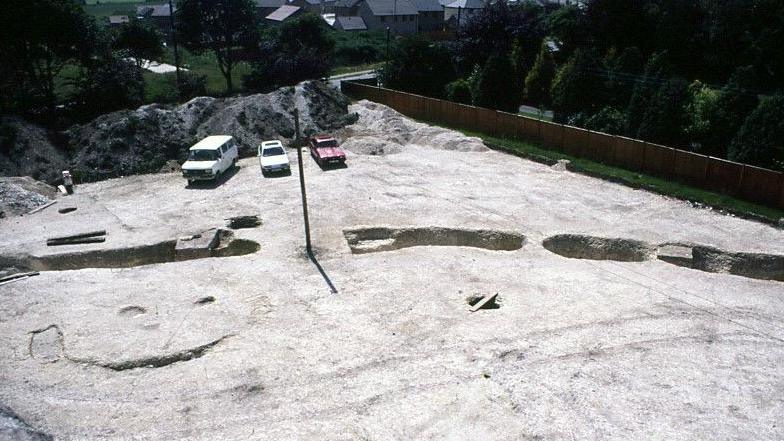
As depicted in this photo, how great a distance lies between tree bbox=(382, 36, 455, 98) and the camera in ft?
150

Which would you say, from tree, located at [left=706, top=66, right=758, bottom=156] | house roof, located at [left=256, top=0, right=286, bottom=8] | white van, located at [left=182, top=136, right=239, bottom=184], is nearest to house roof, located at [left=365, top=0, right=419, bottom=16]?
house roof, located at [left=256, top=0, right=286, bottom=8]

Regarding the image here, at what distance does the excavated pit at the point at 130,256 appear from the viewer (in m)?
19.9

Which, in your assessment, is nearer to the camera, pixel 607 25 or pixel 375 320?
pixel 375 320

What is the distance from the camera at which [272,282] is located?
17.7 meters

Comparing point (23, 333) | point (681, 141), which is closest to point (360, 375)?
point (23, 333)

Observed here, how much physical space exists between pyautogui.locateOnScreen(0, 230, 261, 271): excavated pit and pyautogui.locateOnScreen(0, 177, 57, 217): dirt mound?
590cm

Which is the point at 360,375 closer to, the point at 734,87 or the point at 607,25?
the point at 734,87

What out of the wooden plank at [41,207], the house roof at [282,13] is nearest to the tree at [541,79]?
the wooden plank at [41,207]

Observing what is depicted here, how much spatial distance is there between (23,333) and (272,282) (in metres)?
6.72

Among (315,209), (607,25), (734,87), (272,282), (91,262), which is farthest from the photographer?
(607,25)

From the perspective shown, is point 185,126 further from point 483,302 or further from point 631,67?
point 631,67

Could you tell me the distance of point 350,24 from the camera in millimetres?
84438

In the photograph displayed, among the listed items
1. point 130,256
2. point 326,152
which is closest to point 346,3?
point 326,152

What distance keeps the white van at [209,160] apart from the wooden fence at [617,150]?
1653 cm
